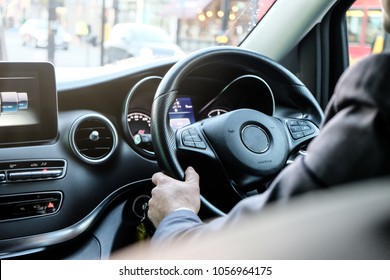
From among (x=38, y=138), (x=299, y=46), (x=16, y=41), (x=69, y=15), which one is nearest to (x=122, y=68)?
(x=38, y=138)

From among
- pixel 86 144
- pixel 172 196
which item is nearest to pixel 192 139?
pixel 172 196

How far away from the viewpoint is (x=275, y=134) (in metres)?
1.55

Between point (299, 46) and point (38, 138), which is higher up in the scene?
point (299, 46)

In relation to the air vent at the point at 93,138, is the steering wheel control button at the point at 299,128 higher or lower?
higher

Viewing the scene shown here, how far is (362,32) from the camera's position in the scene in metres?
2.08

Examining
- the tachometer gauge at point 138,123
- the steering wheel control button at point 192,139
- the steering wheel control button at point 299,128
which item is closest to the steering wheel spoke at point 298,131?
the steering wheel control button at point 299,128

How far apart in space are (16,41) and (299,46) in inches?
53.6

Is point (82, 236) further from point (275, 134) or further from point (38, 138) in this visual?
point (275, 134)

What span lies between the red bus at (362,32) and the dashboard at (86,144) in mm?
397

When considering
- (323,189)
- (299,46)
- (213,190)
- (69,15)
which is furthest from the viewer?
(69,15)

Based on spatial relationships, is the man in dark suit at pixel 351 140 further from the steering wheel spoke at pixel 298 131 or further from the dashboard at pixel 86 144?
the dashboard at pixel 86 144

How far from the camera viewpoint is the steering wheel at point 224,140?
1.45 m

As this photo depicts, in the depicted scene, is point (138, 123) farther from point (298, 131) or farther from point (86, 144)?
point (298, 131)

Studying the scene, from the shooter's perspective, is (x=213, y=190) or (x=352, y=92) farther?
(x=213, y=190)
